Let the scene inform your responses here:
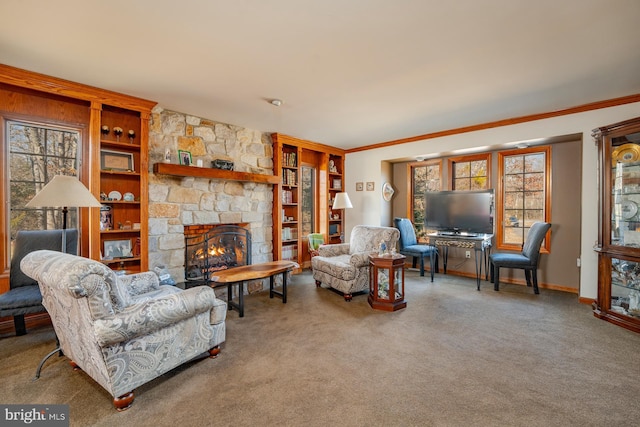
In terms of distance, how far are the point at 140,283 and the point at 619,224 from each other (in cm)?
488

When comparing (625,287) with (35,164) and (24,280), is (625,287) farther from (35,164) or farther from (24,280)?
(35,164)

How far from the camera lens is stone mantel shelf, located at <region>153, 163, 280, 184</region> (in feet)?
12.0

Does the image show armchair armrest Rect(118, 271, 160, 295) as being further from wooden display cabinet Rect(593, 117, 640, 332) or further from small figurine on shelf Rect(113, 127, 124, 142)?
wooden display cabinet Rect(593, 117, 640, 332)

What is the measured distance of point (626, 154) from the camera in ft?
10.1

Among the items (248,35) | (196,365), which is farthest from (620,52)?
(196,365)

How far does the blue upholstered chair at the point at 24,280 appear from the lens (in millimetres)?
2443

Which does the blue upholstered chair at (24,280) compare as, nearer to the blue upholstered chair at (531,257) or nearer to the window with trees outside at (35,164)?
the window with trees outside at (35,164)

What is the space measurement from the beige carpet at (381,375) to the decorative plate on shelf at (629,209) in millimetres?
1153

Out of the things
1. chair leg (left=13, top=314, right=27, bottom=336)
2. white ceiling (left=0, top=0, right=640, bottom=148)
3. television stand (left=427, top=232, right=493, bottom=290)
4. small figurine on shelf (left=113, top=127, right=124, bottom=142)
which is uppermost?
white ceiling (left=0, top=0, right=640, bottom=148)

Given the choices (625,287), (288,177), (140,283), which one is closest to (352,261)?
(288,177)

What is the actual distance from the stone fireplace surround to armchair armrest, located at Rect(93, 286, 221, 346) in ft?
6.50

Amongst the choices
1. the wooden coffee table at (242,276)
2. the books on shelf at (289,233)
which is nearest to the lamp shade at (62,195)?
the wooden coffee table at (242,276)

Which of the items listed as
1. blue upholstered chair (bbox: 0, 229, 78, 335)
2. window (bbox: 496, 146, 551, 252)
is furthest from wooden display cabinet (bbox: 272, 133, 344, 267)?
window (bbox: 496, 146, 551, 252)

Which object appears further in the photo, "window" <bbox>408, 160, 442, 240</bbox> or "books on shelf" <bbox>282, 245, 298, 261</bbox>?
"window" <bbox>408, 160, 442, 240</bbox>
